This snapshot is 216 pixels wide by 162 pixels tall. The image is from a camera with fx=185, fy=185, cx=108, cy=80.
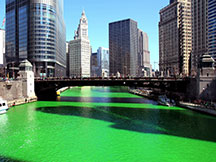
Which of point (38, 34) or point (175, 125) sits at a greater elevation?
point (38, 34)

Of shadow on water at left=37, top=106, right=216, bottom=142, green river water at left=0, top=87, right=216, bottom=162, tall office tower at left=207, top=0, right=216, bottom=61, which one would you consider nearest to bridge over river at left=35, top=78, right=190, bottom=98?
shadow on water at left=37, top=106, right=216, bottom=142

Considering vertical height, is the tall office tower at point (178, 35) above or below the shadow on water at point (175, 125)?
above

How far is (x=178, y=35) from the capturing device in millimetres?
160250

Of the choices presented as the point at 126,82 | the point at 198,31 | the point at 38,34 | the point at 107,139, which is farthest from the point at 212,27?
the point at 107,139

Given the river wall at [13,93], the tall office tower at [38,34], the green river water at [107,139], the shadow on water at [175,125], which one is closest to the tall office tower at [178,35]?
the tall office tower at [38,34]

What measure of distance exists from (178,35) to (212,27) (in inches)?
1217

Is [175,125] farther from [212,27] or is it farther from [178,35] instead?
[178,35]

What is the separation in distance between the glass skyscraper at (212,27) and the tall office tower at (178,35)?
950 inches

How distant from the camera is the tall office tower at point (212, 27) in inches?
5103

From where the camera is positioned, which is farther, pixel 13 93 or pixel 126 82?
pixel 126 82

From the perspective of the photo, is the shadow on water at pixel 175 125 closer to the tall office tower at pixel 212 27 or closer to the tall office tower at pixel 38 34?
the tall office tower at pixel 212 27

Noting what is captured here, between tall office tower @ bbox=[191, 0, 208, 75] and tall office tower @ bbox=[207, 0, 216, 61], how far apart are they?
7.78m

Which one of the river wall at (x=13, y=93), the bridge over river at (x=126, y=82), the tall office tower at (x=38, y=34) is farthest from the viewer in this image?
the tall office tower at (x=38, y=34)

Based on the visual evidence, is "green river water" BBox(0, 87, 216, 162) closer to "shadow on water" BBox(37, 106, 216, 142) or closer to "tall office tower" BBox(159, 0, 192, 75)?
"shadow on water" BBox(37, 106, 216, 142)
